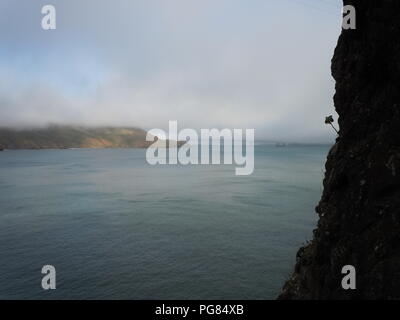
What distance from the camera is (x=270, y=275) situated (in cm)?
5697

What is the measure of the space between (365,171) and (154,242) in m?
58.4

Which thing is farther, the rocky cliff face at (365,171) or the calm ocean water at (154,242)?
the calm ocean water at (154,242)

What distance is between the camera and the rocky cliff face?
1969 centimetres

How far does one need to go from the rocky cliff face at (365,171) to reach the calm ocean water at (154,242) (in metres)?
30.4

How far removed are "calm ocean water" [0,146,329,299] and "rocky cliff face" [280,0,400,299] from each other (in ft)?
99.8

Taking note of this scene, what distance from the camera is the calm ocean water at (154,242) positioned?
53219 millimetres

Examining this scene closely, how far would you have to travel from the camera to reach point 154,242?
7412cm

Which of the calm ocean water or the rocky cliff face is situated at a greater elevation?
the rocky cliff face

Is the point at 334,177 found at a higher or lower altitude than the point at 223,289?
higher
